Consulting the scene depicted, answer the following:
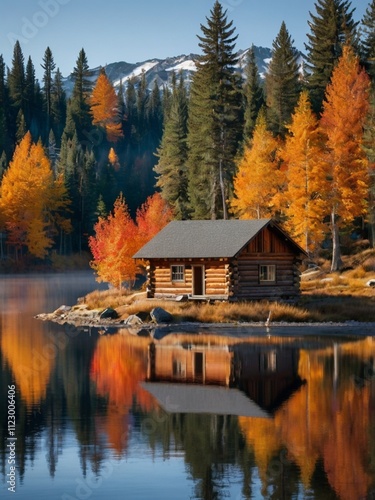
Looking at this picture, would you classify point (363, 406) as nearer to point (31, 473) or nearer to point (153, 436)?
point (153, 436)

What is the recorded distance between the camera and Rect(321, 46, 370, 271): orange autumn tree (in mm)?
56312

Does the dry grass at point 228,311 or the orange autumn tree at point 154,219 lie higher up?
the orange autumn tree at point 154,219

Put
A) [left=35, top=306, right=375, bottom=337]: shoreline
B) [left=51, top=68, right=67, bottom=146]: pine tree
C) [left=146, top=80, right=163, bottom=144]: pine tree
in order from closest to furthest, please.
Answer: [left=35, top=306, right=375, bottom=337]: shoreline, [left=51, top=68, right=67, bottom=146]: pine tree, [left=146, top=80, right=163, bottom=144]: pine tree

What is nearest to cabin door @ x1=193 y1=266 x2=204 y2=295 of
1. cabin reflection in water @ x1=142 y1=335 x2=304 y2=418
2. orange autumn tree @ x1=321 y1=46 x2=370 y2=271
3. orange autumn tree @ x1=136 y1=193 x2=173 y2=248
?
cabin reflection in water @ x1=142 y1=335 x2=304 y2=418

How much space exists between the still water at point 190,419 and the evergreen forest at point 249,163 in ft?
78.7

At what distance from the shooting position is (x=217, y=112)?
68.4 metres

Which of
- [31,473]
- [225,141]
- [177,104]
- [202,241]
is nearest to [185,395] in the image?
[31,473]

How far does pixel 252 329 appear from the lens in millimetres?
39250

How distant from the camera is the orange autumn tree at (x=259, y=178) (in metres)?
59.9

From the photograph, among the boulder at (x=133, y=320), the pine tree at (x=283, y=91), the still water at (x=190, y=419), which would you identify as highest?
the pine tree at (x=283, y=91)

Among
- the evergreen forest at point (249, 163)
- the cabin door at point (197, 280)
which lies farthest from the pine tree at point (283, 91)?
the cabin door at point (197, 280)

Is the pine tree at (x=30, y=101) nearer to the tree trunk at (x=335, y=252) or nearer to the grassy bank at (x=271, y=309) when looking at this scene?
the tree trunk at (x=335, y=252)

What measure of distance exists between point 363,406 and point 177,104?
6200 cm

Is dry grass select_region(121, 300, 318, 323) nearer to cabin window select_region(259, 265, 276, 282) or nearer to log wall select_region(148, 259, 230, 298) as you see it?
log wall select_region(148, 259, 230, 298)
